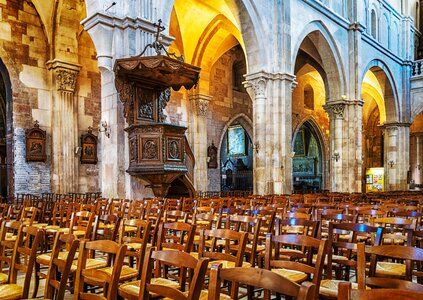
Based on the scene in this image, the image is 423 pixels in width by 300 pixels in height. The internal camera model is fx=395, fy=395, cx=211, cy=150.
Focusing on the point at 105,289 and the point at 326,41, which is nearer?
the point at 105,289

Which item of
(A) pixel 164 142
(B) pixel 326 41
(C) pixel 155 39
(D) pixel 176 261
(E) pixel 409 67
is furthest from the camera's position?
(E) pixel 409 67

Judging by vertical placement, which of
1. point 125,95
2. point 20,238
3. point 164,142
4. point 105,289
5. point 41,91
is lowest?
point 105,289

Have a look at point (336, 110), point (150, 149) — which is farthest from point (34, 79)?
point (336, 110)

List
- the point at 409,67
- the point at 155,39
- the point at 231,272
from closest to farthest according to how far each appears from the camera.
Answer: the point at 231,272, the point at 155,39, the point at 409,67

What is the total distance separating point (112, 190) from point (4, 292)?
6.94 m

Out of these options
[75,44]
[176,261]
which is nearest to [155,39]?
[75,44]

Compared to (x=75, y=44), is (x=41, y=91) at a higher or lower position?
lower

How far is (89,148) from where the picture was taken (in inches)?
639

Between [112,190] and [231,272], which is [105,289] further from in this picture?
[112,190]

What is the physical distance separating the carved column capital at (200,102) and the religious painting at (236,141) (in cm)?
738

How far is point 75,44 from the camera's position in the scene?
15.7 m

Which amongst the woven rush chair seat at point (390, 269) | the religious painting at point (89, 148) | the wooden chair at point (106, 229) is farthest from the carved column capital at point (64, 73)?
the woven rush chair seat at point (390, 269)

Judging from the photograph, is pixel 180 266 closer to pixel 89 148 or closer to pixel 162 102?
pixel 162 102

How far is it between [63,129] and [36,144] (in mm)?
1127
